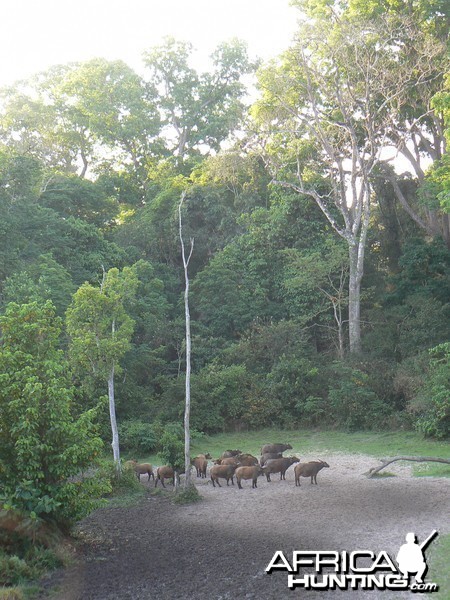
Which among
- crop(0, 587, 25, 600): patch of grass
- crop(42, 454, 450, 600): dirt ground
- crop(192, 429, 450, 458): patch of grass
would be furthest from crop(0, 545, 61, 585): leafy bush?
crop(192, 429, 450, 458): patch of grass

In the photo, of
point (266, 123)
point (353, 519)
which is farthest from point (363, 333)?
point (353, 519)

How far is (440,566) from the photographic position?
10.5 meters

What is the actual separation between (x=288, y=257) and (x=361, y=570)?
83.0 feet

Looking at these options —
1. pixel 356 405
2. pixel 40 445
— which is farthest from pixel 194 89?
pixel 40 445

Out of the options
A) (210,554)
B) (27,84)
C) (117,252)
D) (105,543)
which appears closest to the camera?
(210,554)

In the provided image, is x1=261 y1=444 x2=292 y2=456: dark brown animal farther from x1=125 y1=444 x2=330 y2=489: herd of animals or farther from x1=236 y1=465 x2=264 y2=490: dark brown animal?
x1=236 y1=465 x2=264 y2=490: dark brown animal

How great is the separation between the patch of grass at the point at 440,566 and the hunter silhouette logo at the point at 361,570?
14 centimetres

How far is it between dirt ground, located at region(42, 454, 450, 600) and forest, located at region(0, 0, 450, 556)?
6.11m

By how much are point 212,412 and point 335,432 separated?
17.4ft

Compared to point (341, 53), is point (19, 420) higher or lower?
lower

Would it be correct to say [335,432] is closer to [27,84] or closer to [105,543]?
[105,543]

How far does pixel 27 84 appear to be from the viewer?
48.2 metres

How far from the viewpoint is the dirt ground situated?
10.2 meters

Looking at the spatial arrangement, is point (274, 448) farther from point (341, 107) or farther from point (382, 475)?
point (341, 107)
